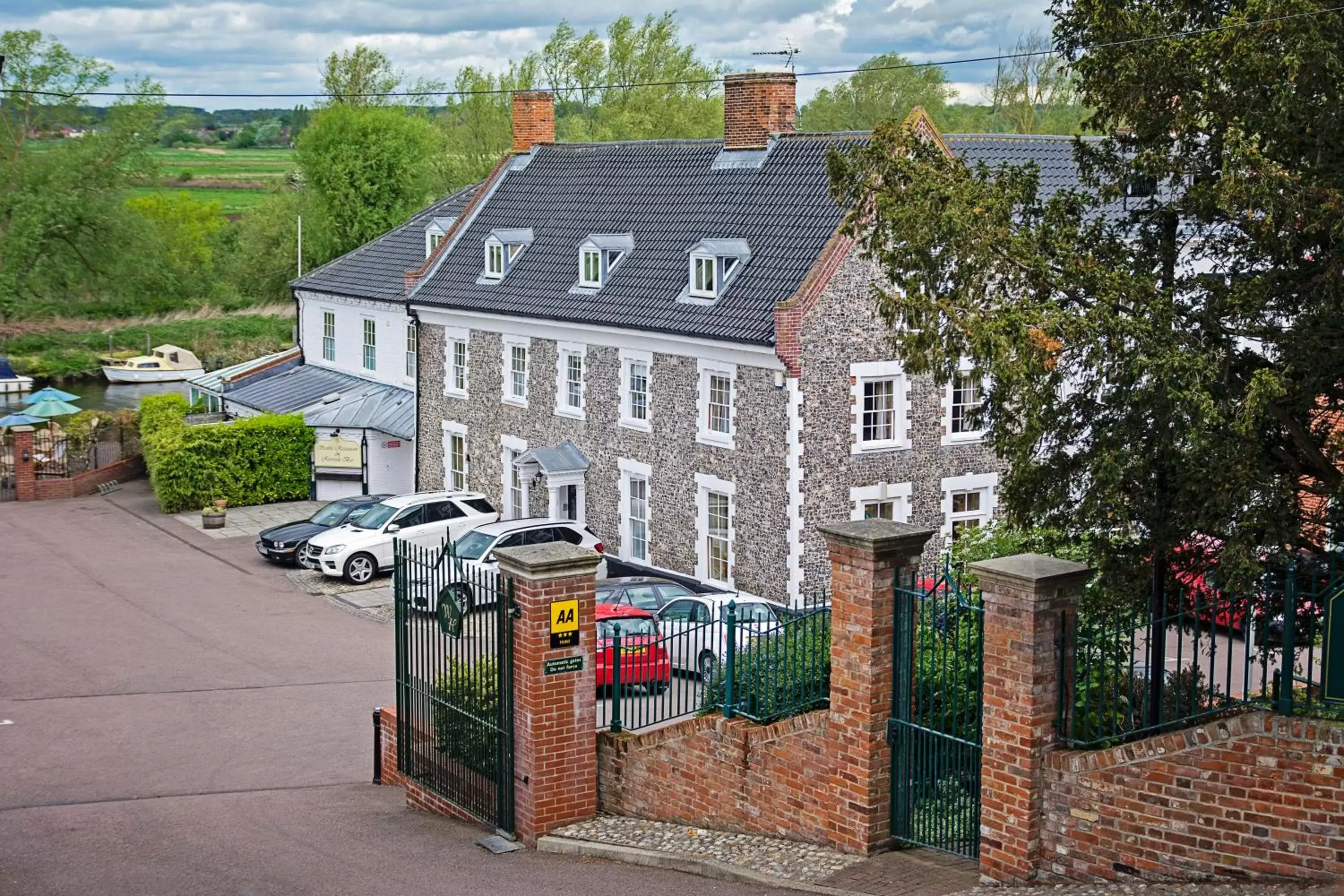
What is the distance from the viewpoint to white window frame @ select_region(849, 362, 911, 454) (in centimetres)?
2838

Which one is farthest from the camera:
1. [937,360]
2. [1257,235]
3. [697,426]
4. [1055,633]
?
[697,426]

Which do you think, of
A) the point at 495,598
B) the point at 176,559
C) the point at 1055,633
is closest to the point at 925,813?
the point at 1055,633

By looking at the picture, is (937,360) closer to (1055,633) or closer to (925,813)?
(1055,633)

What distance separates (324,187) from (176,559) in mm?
37804

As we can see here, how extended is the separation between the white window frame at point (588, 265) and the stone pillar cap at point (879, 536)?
21478 millimetres

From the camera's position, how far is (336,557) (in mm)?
31734

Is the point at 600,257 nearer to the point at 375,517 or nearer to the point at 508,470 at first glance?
the point at 508,470

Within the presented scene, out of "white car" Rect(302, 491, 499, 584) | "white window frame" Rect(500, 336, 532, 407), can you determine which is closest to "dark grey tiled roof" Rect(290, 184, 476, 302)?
"white window frame" Rect(500, 336, 532, 407)

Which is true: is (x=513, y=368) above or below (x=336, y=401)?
above

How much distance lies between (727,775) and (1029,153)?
22630 mm

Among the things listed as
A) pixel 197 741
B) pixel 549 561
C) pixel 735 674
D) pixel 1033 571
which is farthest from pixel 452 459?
pixel 1033 571

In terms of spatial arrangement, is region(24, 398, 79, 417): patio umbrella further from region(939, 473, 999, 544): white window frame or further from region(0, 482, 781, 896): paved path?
region(939, 473, 999, 544): white window frame

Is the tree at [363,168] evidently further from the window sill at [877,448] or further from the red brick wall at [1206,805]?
the red brick wall at [1206,805]

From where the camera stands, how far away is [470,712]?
A: 15.5 m
